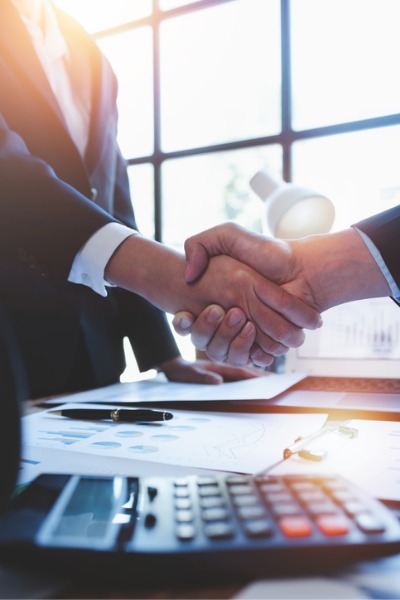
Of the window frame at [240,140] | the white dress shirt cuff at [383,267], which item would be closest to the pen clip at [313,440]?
the white dress shirt cuff at [383,267]

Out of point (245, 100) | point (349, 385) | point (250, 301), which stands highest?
point (245, 100)

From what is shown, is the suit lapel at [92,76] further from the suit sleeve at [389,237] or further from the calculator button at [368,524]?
the calculator button at [368,524]

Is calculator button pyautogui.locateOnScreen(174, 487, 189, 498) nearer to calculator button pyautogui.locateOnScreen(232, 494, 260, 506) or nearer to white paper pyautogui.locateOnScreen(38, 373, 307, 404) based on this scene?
calculator button pyautogui.locateOnScreen(232, 494, 260, 506)

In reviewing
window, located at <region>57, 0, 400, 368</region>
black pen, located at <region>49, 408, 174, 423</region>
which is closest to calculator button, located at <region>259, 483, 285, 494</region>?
black pen, located at <region>49, 408, 174, 423</region>

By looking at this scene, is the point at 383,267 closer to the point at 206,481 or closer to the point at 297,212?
the point at 297,212

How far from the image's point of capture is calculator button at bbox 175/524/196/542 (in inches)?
10.4

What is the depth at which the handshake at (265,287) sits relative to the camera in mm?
950

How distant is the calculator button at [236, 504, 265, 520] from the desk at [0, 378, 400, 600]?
0.04 metres

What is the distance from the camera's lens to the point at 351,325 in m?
1.23

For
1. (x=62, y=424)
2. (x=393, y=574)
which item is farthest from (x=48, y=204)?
(x=393, y=574)

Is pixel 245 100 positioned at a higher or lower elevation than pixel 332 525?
higher

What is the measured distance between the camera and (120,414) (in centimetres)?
67

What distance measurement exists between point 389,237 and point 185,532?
695mm

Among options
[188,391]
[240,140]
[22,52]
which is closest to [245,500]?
[188,391]
